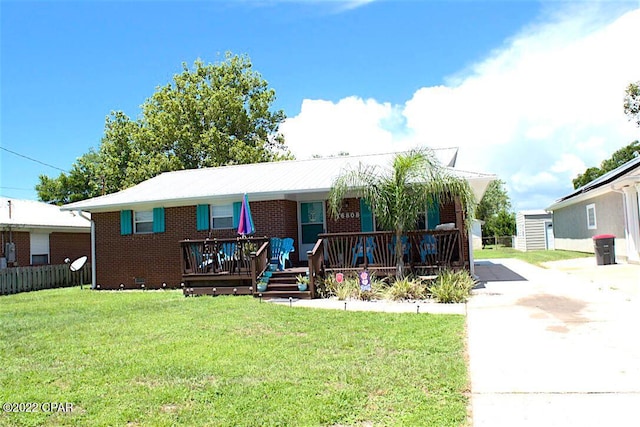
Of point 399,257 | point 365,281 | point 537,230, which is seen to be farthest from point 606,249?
point 537,230

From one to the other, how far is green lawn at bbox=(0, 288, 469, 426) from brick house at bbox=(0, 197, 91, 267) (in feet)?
34.6

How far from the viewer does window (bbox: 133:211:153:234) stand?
16.4 m

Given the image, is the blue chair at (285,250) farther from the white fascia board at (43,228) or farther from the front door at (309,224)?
the white fascia board at (43,228)

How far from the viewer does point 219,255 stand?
13.5 metres

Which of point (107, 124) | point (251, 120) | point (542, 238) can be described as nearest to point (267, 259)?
point (251, 120)

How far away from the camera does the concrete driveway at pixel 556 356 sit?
415 centimetres

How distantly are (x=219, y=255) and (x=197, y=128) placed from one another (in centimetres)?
2068

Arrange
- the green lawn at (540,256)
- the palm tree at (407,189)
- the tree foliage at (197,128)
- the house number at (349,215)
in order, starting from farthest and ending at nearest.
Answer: the tree foliage at (197,128), the green lawn at (540,256), the house number at (349,215), the palm tree at (407,189)

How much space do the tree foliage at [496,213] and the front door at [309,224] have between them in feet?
51.1

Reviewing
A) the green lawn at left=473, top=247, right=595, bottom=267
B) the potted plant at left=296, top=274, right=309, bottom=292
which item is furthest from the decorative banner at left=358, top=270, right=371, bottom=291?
the green lawn at left=473, top=247, right=595, bottom=267

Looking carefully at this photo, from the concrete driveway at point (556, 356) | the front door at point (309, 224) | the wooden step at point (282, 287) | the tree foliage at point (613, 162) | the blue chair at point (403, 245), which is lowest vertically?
the concrete driveway at point (556, 356)

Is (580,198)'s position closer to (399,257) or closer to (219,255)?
(399,257)

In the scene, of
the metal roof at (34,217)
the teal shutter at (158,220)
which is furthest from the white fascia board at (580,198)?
the metal roof at (34,217)
